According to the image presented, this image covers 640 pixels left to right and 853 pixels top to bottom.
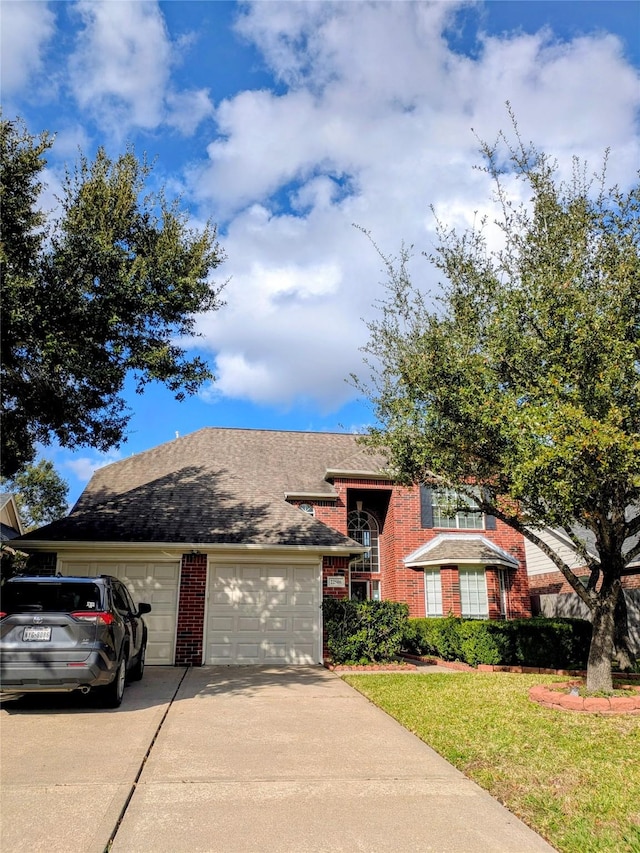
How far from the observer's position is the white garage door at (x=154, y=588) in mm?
13117

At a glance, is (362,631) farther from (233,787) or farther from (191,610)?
(233,787)

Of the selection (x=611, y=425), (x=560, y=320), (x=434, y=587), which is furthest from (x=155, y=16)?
(x=434, y=587)

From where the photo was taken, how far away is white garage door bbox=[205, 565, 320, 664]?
13.3 meters

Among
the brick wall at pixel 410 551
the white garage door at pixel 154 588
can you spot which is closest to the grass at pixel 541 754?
the white garage door at pixel 154 588

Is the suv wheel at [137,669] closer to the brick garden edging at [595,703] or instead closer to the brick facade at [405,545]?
the brick garden edging at [595,703]

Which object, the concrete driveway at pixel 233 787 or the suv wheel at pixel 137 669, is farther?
the suv wheel at pixel 137 669

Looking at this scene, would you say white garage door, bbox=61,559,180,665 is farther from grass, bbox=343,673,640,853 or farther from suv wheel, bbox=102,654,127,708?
suv wheel, bbox=102,654,127,708

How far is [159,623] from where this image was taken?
13.2m

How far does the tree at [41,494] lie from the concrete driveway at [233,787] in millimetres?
37711

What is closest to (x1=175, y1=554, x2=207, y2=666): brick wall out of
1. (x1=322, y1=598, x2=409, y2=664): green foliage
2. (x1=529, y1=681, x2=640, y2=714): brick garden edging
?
(x1=322, y1=598, x2=409, y2=664): green foliage

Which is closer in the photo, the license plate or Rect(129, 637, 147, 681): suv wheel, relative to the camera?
the license plate

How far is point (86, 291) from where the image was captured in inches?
373

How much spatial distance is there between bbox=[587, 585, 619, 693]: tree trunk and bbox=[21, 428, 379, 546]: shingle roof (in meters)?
6.26

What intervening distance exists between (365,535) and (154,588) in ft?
34.3
